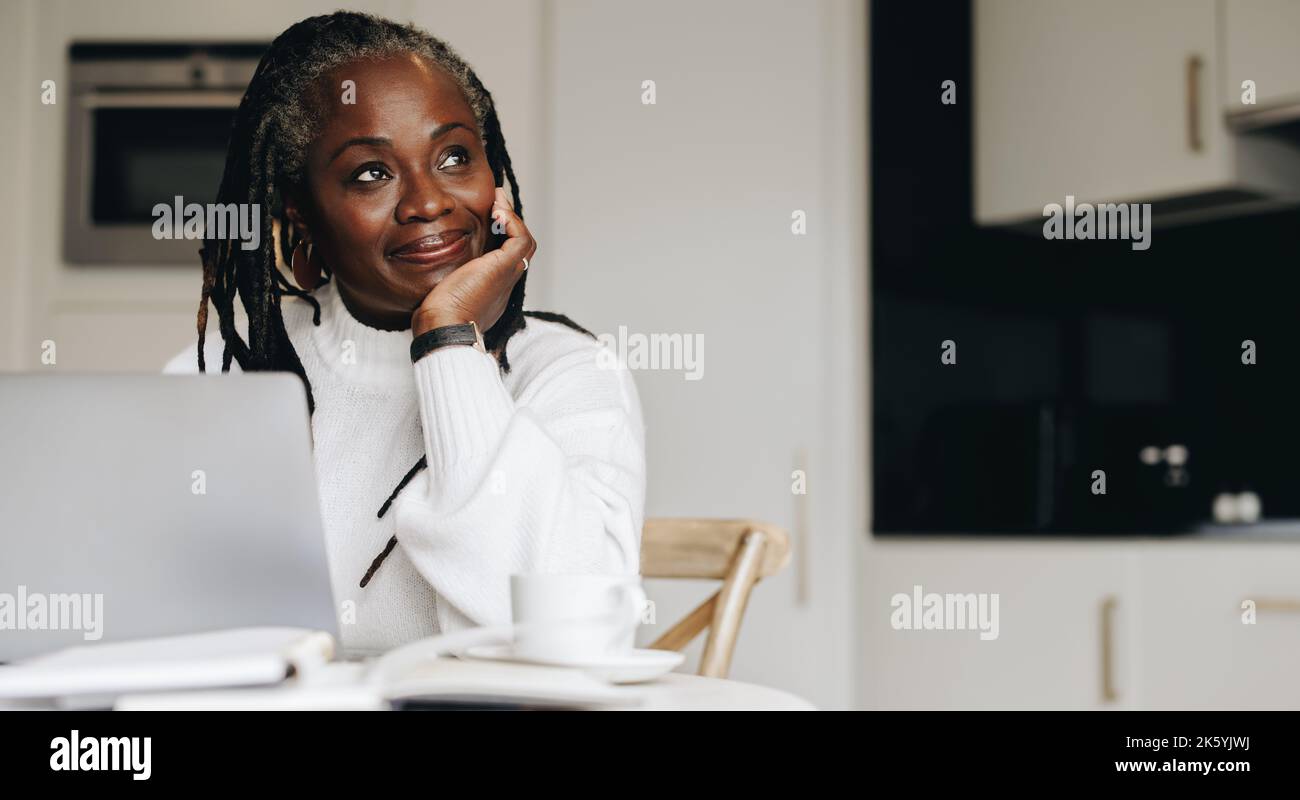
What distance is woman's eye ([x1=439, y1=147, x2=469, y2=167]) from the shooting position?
1.47 meters

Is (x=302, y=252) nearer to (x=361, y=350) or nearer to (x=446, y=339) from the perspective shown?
(x=361, y=350)

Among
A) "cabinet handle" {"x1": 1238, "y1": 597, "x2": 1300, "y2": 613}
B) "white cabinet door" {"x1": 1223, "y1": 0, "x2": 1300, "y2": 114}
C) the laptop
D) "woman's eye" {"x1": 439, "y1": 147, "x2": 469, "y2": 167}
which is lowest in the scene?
"cabinet handle" {"x1": 1238, "y1": 597, "x2": 1300, "y2": 613}

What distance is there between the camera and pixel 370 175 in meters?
1.46

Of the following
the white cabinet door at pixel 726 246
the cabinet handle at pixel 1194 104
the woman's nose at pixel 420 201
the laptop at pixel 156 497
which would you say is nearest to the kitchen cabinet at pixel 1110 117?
the cabinet handle at pixel 1194 104

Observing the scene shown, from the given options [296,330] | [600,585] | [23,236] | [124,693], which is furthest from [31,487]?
[23,236]

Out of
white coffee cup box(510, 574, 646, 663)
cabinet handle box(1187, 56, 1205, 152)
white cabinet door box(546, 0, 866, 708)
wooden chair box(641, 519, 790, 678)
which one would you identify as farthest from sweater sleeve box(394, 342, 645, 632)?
cabinet handle box(1187, 56, 1205, 152)

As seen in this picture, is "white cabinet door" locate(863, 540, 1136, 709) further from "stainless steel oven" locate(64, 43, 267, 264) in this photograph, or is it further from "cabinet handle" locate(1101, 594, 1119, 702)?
"stainless steel oven" locate(64, 43, 267, 264)

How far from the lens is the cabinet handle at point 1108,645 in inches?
96.2

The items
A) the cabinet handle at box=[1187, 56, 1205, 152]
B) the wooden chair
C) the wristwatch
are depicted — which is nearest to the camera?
the wristwatch

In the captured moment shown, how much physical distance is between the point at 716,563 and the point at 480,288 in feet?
1.48

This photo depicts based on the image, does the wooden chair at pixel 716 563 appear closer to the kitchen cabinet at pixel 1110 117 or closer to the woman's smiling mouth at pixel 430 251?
the woman's smiling mouth at pixel 430 251

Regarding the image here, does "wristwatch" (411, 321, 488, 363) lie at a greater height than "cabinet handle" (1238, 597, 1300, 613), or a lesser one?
greater

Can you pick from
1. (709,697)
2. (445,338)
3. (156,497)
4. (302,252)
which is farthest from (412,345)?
(709,697)

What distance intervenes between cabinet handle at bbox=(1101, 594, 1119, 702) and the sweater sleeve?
4.67 ft
